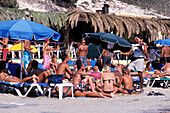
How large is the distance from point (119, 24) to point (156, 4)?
5514 cm

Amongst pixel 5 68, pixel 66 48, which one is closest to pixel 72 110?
pixel 5 68

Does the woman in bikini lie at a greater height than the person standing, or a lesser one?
lesser

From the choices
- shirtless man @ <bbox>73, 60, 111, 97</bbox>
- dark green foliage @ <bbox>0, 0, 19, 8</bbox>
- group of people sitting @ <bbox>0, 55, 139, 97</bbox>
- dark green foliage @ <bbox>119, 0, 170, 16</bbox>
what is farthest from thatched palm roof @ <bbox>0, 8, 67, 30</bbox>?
dark green foliage @ <bbox>119, 0, 170, 16</bbox>

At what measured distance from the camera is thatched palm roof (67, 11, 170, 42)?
1777 cm

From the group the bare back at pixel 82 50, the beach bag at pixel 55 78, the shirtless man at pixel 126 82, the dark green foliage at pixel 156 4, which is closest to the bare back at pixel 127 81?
the shirtless man at pixel 126 82

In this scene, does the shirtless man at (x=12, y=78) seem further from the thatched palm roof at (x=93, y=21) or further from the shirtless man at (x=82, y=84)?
the thatched palm roof at (x=93, y=21)

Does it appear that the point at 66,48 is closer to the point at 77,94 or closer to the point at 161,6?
the point at 77,94

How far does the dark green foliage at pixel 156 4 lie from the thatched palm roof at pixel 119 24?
4985 cm

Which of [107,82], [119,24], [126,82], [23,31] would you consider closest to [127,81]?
[126,82]

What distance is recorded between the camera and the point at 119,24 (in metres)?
18.7

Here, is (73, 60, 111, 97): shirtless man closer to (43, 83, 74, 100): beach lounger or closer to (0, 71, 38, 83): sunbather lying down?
(43, 83, 74, 100): beach lounger

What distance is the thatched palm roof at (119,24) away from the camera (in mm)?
17766

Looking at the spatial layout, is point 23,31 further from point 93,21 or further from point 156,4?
point 156,4

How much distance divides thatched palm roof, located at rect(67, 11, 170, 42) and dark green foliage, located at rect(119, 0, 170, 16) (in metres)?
49.8
